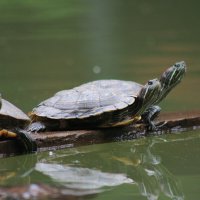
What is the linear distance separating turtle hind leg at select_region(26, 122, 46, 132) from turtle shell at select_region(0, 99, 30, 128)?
15cm

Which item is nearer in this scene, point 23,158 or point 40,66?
point 23,158

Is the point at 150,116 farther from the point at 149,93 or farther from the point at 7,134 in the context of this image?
the point at 7,134

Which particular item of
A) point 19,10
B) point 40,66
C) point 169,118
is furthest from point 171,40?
point 19,10

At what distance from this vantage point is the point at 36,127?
393 centimetres

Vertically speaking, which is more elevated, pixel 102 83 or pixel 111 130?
pixel 102 83

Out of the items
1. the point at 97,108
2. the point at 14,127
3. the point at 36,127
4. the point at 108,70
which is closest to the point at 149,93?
the point at 97,108

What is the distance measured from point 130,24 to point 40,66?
518 cm

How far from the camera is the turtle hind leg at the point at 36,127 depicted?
3.90 m

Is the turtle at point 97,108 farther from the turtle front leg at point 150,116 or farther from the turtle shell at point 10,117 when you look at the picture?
the turtle shell at point 10,117

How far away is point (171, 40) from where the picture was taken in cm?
938

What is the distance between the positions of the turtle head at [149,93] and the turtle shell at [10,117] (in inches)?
28.6

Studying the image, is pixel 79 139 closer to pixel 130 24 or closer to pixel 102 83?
pixel 102 83

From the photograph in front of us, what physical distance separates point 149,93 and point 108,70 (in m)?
2.75

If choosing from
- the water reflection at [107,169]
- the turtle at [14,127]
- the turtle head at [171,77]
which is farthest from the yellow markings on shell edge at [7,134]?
the turtle head at [171,77]
